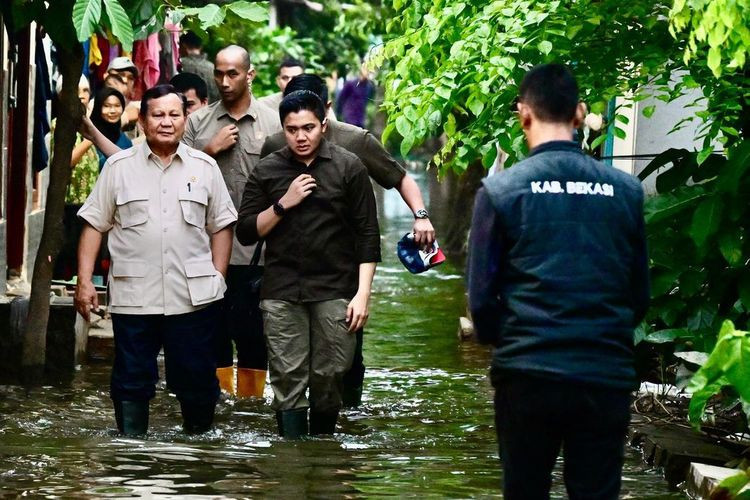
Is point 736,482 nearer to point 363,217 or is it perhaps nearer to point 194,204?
point 363,217

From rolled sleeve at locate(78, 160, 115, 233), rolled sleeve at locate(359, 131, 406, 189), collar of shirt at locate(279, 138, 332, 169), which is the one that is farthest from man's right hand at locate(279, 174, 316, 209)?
rolled sleeve at locate(359, 131, 406, 189)

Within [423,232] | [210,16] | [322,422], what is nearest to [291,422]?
[322,422]

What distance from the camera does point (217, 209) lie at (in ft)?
28.7

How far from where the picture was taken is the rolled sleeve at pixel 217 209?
874 centimetres

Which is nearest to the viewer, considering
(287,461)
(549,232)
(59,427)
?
(549,232)

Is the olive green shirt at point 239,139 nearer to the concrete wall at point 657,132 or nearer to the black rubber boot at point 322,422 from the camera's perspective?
the black rubber boot at point 322,422

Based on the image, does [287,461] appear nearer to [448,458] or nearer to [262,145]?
[448,458]

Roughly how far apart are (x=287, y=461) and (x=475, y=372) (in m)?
4.27

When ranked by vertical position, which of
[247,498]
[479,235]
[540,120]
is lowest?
[247,498]

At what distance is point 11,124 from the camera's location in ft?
47.5

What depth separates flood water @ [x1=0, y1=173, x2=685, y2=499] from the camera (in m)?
7.17

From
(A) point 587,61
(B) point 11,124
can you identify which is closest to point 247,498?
(A) point 587,61

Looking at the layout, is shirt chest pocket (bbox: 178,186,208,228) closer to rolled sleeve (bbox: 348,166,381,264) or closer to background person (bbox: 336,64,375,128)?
rolled sleeve (bbox: 348,166,381,264)

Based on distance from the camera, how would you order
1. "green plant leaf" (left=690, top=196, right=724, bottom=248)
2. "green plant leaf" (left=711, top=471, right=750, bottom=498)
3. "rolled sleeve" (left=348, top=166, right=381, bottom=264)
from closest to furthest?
"green plant leaf" (left=711, top=471, right=750, bottom=498) < "green plant leaf" (left=690, top=196, right=724, bottom=248) < "rolled sleeve" (left=348, top=166, right=381, bottom=264)
